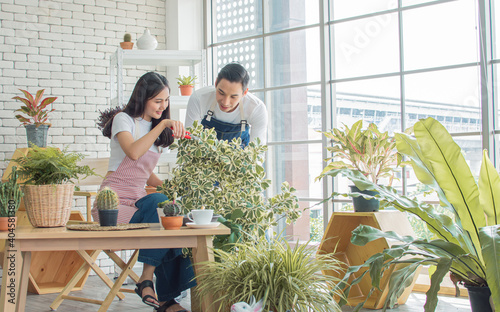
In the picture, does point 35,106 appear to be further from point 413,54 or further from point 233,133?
point 413,54

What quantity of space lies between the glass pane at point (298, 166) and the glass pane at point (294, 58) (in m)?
0.61

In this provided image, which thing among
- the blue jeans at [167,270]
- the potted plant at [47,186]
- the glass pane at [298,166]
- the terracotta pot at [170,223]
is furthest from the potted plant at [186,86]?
the terracotta pot at [170,223]

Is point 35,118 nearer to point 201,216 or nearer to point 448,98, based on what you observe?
point 201,216

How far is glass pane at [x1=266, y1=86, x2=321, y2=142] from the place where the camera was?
15.5 feet

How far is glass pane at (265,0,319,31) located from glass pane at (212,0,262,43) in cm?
15

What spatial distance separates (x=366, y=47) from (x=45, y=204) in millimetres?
3073

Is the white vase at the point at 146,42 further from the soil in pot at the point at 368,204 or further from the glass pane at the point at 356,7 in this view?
A: the soil in pot at the point at 368,204

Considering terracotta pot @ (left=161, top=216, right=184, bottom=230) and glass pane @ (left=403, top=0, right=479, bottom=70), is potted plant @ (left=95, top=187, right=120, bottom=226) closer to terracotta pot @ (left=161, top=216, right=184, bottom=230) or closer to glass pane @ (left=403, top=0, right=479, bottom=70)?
terracotta pot @ (left=161, top=216, right=184, bottom=230)

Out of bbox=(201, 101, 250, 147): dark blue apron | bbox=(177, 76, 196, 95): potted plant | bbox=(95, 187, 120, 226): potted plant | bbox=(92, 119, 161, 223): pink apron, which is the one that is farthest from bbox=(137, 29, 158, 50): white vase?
bbox=(95, 187, 120, 226): potted plant

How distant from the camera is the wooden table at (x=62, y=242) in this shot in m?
1.92

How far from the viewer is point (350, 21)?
14.8ft

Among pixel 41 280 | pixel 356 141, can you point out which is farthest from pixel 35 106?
pixel 356 141

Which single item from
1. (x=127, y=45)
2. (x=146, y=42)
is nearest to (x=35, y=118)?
(x=127, y=45)

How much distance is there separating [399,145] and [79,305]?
2.17m
